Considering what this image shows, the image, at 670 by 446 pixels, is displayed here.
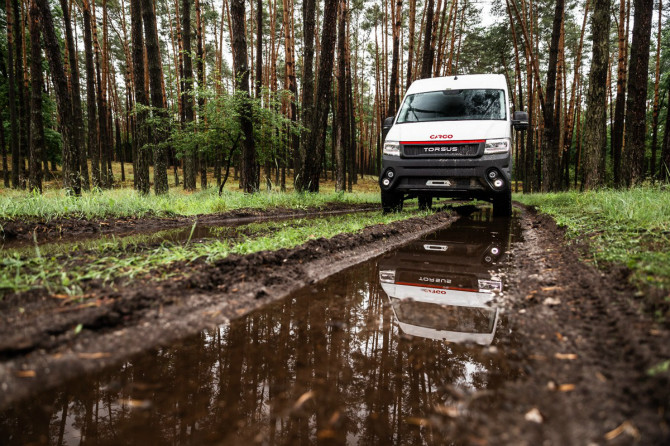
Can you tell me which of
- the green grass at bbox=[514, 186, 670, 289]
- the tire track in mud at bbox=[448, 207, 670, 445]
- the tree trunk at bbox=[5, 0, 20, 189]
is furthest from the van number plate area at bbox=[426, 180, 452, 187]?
the tree trunk at bbox=[5, 0, 20, 189]

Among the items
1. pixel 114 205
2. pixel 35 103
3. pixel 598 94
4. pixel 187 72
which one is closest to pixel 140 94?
pixel 35 103

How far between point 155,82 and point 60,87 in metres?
2.35

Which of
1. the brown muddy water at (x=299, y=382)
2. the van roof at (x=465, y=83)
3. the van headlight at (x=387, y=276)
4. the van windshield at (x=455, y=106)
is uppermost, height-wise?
the van roof at (x=465, y=83)

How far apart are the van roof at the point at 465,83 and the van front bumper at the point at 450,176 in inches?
75.3

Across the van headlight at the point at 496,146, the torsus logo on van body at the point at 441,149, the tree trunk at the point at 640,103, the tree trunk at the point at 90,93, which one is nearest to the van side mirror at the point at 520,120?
the van headlight at the point at 496,146

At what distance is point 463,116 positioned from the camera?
21.9 feet

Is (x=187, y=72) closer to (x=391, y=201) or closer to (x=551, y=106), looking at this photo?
(x=391, y=201)

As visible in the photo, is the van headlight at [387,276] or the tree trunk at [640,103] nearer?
the van headlight at [387,276]

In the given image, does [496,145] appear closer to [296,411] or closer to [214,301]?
[214,301]

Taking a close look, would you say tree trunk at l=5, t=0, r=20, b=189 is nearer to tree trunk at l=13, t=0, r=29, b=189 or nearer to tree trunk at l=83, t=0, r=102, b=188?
tree trunk at l=13, t=0, r=29, b=189

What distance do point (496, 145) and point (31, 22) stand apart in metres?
14.9

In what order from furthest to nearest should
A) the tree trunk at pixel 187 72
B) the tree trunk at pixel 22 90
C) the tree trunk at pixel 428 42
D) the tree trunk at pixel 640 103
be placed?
1. the tree trunk at pixel 22 90
2. the tree trunk at pixel 187 72
3. the tree trunk at pixel 428 42
4. the tree trunk at pixel 640 103

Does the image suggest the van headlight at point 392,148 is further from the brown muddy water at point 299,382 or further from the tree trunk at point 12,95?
the tree trunk at point 12,95

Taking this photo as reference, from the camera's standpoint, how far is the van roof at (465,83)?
6941mm
